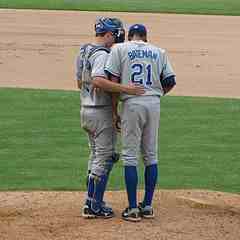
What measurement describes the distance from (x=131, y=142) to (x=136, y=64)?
2.24 ft

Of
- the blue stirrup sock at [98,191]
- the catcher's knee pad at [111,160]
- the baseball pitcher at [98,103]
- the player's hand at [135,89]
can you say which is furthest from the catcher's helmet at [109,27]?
the blue stirrup sock at [98,191]

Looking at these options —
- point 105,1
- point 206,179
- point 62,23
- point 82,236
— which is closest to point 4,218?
point 82,236

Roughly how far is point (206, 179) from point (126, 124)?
117 inches

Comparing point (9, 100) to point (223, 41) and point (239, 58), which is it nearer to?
point (239, 58)

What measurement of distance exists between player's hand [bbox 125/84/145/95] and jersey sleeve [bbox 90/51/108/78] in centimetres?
23

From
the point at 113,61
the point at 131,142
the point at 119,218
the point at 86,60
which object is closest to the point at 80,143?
the point at 119,218

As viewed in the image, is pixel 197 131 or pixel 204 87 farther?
pixel 204 87

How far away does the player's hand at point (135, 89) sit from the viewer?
313 inches

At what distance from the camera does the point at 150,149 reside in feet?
27.1

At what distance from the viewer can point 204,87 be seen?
61.7 feet

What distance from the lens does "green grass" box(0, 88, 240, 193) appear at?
→ 10719mm

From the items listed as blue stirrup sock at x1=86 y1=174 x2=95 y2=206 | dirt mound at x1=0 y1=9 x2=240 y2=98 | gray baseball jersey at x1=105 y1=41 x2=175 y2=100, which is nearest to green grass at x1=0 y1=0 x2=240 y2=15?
dirt mound at x1=0 y1=9 x2=240 y2=98

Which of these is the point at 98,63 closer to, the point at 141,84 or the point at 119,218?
the point at 141,84

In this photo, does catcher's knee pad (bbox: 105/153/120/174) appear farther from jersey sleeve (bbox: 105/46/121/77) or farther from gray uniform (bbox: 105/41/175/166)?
jersey sleeve (bbox: 105/46/121/77)
